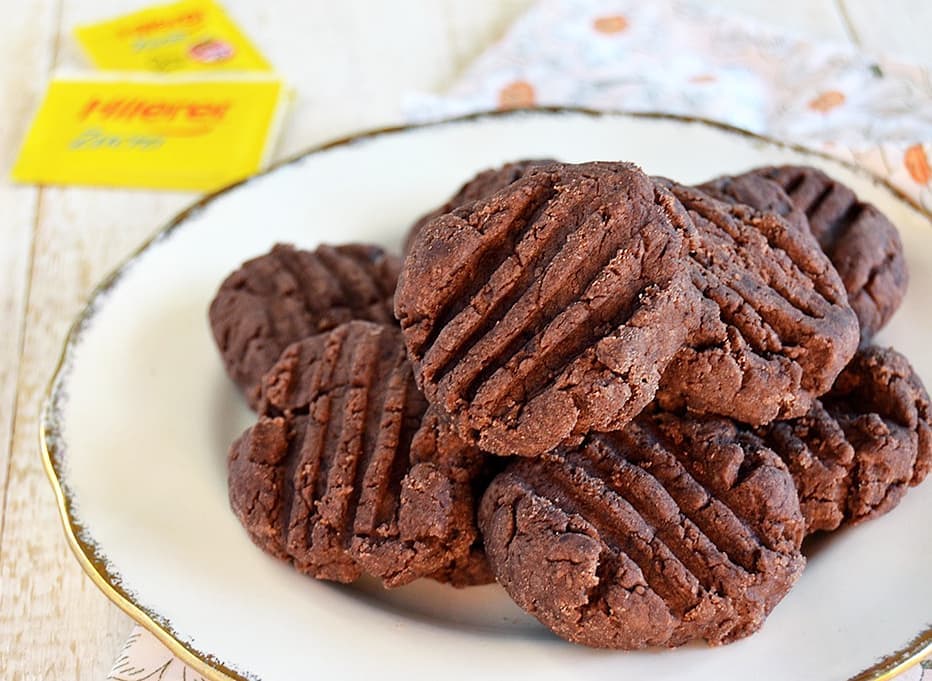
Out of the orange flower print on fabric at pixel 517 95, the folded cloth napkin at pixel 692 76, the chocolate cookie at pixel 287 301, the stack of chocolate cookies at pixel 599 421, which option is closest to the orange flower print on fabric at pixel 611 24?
the folded cloth napkin at pixel 692 76

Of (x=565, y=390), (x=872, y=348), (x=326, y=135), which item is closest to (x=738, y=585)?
(x=565, y=390)

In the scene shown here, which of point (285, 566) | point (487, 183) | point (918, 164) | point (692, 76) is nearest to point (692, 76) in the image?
point (692, 76)

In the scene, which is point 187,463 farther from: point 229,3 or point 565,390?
point 229,3

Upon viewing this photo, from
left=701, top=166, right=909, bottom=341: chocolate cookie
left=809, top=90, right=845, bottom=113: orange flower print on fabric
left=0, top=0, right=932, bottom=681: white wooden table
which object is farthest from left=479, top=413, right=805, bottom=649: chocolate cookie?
left=809, top=90, right=845, bottom=113: orange flower print on fabric

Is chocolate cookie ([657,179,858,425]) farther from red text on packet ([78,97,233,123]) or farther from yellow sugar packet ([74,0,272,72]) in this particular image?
yellow sugar packet ([74,0,272,72])

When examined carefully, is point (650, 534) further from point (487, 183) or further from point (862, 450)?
point (487, 183)

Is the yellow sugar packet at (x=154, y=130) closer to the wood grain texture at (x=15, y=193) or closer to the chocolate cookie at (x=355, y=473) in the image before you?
the wood grain texture at (x=15, y=193)
